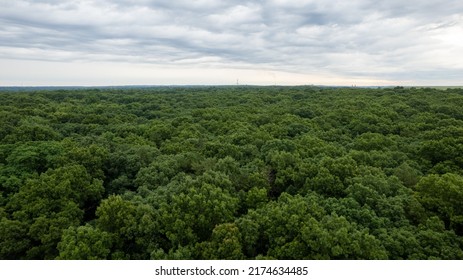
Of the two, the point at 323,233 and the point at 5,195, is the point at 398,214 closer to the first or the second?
the point at 323,233

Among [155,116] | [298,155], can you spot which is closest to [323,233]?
[298,155]

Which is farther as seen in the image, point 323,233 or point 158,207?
point 158,207

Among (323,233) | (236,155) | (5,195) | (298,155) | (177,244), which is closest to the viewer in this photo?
(323,233)

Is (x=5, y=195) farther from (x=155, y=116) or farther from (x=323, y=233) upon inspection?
(x=155, y=116)

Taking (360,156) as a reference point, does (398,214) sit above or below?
below

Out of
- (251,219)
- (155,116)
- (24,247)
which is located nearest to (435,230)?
(251,219)

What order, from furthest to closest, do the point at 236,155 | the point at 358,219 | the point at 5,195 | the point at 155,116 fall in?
the point at 155,116
the point at 236,155
the point at 5,195
the point at 358,219

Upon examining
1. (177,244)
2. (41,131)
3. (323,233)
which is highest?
(41,131)

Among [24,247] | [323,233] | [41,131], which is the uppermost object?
[41,131]

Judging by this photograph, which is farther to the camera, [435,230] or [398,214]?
[398,214]
